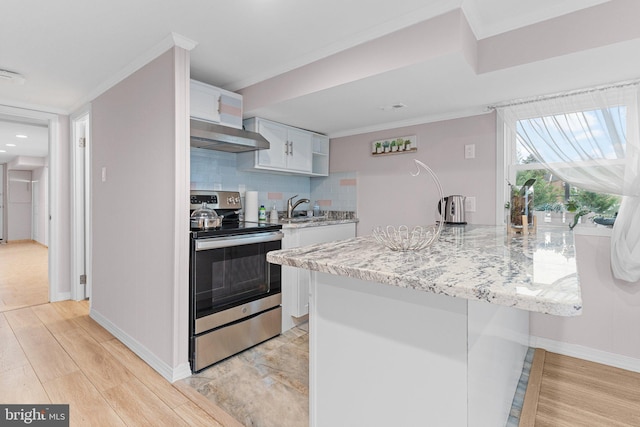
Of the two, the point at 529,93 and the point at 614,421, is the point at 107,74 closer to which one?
the point at 529,93

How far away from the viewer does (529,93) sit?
2.37 metres

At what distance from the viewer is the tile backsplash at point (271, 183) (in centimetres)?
301

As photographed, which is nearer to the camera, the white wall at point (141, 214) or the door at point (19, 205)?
the white wall at point (141, 214)

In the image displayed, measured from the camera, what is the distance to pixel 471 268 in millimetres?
961

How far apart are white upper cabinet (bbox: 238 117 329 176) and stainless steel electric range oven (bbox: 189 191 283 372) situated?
1.99ft

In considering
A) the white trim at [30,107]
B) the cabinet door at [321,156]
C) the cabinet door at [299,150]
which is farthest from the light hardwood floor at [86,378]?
the cabinet door at [321,156]

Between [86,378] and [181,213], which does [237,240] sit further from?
[86,378]

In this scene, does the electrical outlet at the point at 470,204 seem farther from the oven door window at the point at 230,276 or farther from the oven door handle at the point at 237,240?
the oven door window at the point at 230,276

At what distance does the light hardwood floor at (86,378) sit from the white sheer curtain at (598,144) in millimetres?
2584

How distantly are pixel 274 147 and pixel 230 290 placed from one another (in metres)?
1.47

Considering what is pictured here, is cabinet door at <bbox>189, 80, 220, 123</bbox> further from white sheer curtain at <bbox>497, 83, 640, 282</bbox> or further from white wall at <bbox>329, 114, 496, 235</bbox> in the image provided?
white sheer curtain at <bbox>497, 83, 640, 282</bbox>

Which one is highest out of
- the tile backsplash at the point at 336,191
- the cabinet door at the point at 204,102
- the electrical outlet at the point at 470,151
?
the cabinet door at the point at 204,102

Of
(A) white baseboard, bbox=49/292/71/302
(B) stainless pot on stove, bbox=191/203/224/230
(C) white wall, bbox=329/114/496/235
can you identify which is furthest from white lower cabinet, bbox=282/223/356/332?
(A) white baseboard, bbox=49/292/71/302

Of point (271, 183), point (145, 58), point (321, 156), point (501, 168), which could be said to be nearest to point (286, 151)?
point (271, 183)
